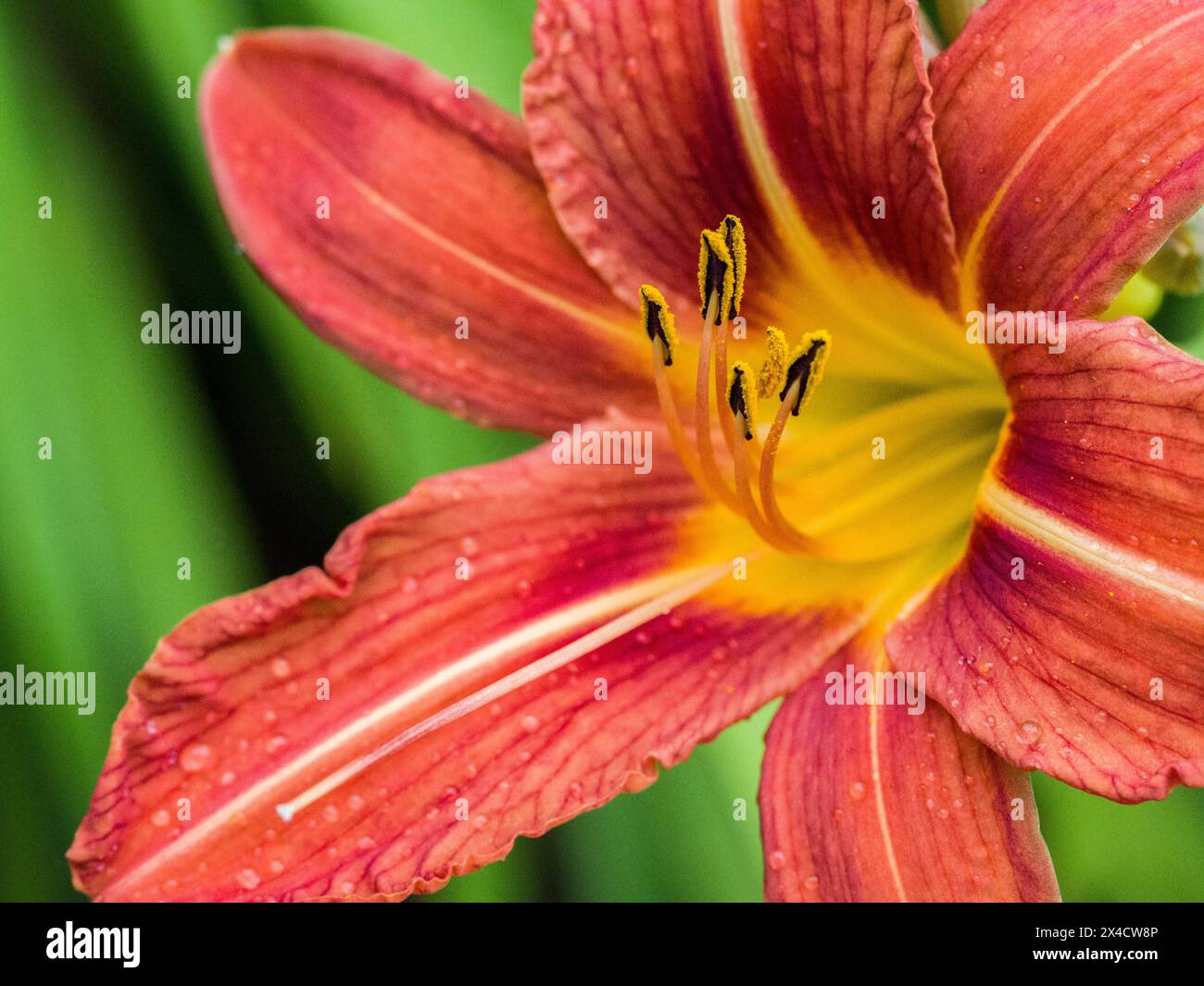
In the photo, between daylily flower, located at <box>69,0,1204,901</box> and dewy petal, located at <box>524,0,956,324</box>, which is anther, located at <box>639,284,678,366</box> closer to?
daylily flower, located at <box>69,0,1204,901</box>

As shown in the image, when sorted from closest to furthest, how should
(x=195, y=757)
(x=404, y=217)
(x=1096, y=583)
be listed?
(x=1096, y=583), (x=195, y=757), (x=404, y=217)

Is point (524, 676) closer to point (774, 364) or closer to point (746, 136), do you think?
point (774, 364)

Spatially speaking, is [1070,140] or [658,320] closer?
[1070,140]

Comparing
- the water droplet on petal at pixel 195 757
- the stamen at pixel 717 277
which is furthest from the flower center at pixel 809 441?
the water droplet on petal at pixel 195 757

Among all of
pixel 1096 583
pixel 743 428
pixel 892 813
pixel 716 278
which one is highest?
pixel 716 278

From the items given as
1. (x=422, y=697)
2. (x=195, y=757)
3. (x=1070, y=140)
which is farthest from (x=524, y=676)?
(x=1070, y=140)

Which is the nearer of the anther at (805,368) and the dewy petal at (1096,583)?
the dewy petal at (1096,583)

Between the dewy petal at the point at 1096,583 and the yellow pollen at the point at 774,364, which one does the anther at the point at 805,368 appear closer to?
the yellow pollen at the point at 774,364

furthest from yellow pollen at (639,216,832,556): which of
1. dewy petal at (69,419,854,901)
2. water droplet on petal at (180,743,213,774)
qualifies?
water droplet on petal at (180,743,213,774)
